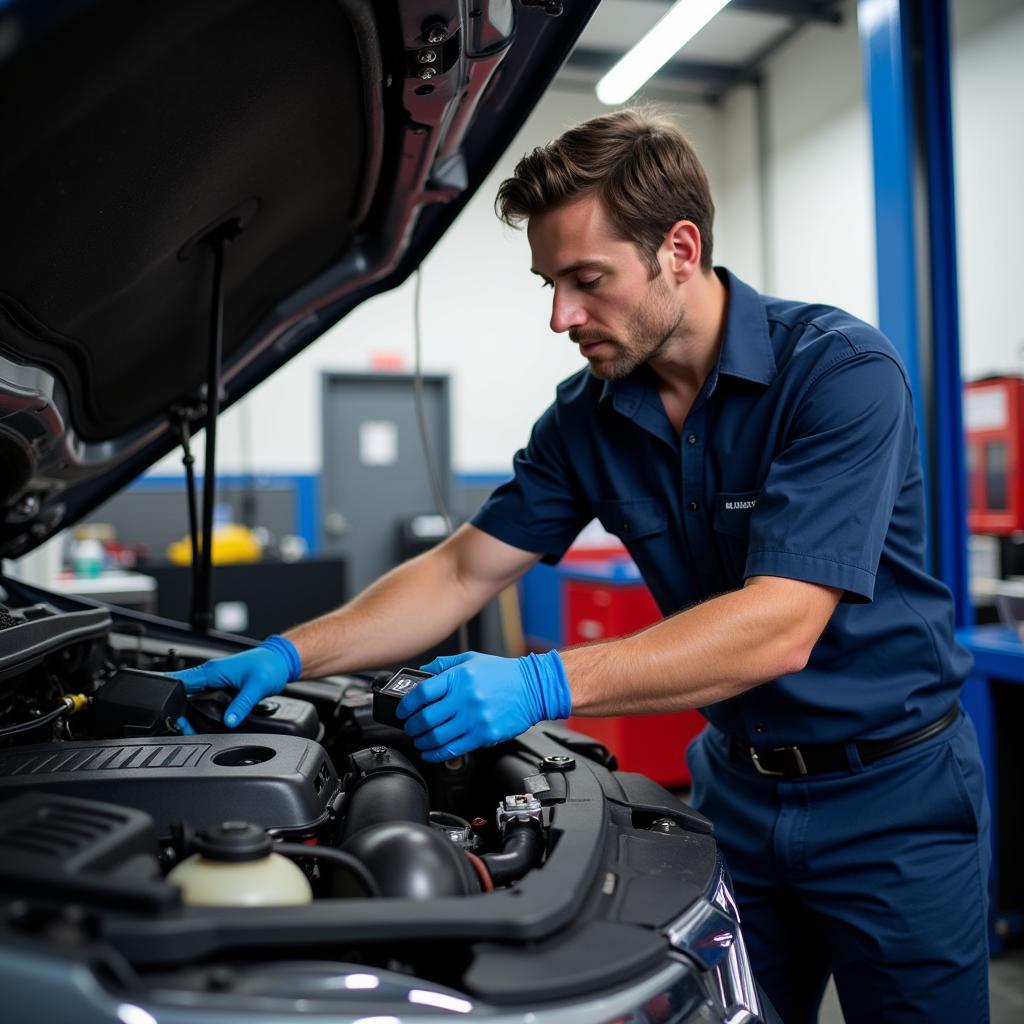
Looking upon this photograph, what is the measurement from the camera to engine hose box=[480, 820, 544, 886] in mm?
710

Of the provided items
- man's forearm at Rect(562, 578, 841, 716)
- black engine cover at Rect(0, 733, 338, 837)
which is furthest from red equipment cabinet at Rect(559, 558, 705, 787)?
black engine cover at Rect(0, 733, 338, 837)

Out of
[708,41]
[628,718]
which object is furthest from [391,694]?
[708,41]

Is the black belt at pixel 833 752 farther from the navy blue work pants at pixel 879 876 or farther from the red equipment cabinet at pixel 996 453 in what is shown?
the red equipment cabinet at pixel 996 453

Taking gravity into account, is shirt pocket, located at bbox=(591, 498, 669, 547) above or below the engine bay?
above

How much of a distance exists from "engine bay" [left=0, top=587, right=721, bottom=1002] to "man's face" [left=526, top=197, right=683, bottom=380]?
1.66 ft

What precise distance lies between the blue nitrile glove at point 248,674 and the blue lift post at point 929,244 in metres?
1.67

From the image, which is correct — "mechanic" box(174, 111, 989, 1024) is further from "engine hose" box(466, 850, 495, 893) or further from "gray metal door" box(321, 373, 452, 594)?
"gray metal door" box(321, 373, 452, 594)

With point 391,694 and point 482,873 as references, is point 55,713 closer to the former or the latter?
point 391,694

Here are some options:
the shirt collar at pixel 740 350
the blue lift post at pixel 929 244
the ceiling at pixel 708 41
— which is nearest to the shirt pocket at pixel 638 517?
the shirt collar at pixel 740 350

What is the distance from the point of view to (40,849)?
56cm

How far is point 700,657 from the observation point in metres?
0.95

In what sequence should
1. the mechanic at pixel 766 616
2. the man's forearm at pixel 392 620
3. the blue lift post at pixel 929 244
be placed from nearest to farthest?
1. the mechanic at pixel 766 616
2. the man's forearm at pixel 392 620
3. the blue lift post at pixel 929 244

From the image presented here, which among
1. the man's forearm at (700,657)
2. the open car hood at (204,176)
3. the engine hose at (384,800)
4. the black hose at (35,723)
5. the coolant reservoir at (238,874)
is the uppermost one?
the open car hood at (204,176)

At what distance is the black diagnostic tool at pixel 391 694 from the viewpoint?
3.05ft
